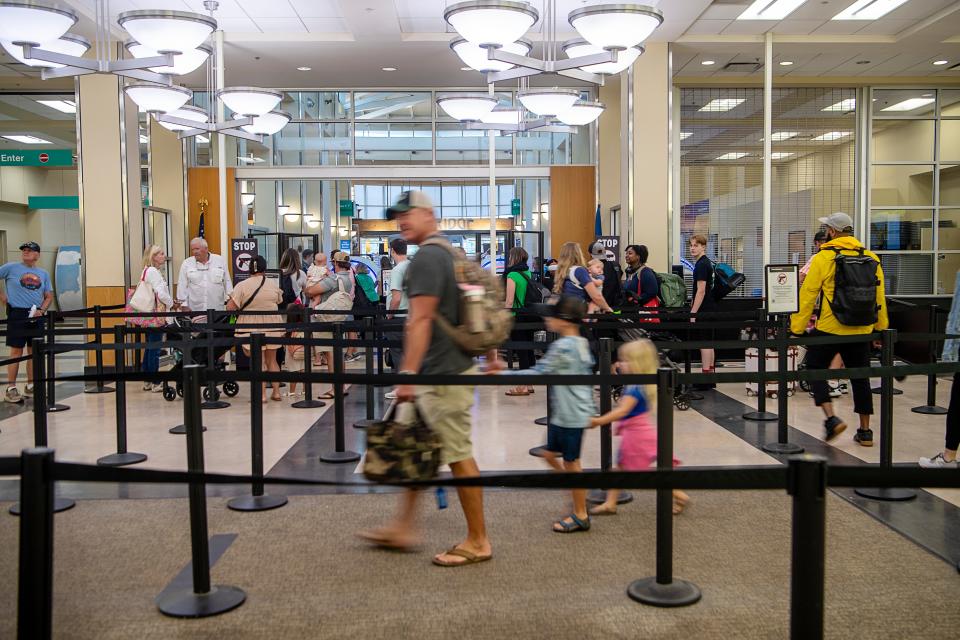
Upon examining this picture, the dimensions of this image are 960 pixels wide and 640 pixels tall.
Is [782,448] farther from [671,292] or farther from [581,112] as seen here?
[581,112]

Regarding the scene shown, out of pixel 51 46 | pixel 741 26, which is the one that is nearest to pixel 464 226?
pixel 741 26

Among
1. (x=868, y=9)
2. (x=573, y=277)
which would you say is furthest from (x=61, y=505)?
(x=868, y=9)

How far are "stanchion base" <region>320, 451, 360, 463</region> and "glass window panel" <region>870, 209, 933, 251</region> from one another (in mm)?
13508

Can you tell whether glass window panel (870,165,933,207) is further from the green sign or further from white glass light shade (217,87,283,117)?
the green sign

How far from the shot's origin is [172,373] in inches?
198

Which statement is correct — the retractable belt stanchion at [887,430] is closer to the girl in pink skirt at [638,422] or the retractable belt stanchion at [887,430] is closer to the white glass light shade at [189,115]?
the girl in pink skirt at [638,422]

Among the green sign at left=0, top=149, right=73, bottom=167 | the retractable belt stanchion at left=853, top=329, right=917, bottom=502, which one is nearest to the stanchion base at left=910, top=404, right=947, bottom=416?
the retractable belt stanchion at left=853, top=329, right=917, bottom=502

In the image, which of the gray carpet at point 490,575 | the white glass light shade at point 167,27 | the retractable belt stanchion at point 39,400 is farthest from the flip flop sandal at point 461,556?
the white glass light shade at point 167,27

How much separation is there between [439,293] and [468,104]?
7839 millimetres

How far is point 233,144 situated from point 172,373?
589 inches

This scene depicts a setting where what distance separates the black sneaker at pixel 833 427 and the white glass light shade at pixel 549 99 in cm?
567

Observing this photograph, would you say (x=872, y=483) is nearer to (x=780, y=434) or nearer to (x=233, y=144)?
(x=780, y=434)

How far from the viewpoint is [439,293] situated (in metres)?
3.99

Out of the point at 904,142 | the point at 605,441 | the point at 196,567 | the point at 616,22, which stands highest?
the point at 904,142
